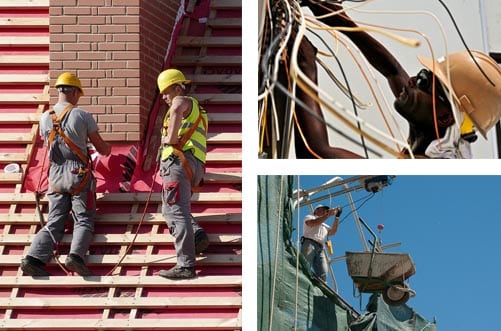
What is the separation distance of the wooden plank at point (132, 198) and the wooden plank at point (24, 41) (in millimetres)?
1684

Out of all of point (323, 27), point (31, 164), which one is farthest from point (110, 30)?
point (323, 27)

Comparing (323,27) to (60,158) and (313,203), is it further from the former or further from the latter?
(60,158)

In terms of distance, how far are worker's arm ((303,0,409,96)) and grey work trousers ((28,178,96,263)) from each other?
3067 mm

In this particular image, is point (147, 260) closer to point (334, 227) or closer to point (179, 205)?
point (179, 205)

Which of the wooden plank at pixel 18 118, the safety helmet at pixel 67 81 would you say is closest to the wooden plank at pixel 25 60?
the wooden plank at pixel 18 118

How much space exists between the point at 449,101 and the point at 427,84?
16cm

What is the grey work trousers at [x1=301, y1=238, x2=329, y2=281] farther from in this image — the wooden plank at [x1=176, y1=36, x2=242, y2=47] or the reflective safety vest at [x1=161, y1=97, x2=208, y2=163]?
the wooden plank at [x1=176, y1=36, x2=242, y2=47]

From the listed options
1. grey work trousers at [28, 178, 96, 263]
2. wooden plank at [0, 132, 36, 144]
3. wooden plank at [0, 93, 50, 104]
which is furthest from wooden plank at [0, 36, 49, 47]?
grey work trousers at [28, 178, 96, 263]

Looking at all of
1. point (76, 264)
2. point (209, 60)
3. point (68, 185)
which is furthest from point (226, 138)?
point (76, 264)

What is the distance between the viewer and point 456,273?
8969 mm

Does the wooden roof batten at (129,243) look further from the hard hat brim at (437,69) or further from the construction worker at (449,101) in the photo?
the hard hat brim at (437,69)

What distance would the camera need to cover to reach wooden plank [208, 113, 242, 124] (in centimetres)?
1258

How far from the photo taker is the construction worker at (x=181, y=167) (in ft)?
36.7

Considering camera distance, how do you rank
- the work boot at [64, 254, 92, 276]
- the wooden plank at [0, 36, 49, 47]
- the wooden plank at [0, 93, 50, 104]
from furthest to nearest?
the wooden plank at [0, 36, 49, 47], the wooden plank at [0, 93, 50, 104], the work boot at [64, 254, 92, 276]
